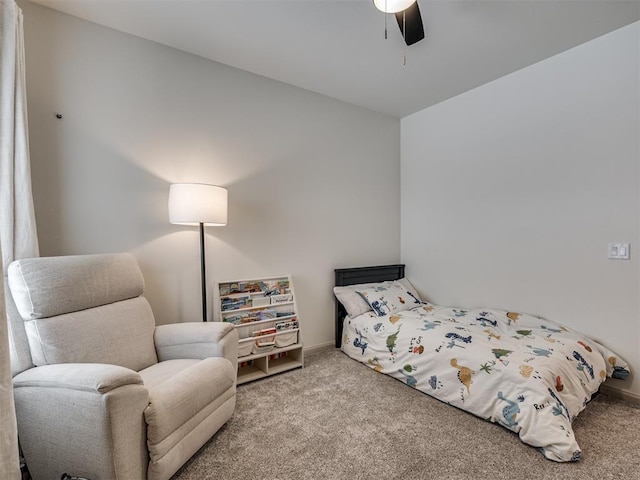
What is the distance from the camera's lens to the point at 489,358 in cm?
203

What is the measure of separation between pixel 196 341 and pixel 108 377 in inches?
28.8

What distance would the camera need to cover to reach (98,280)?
73.2 inches

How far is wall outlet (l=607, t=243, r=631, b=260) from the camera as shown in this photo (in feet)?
7.30

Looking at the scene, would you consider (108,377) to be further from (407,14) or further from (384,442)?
(407,14)

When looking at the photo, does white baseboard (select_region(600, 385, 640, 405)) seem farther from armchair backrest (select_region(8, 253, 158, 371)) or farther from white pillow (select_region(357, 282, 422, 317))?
armchair backrest (select_region(8, 253, 158, 371))

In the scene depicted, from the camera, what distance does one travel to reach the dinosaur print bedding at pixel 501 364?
173cm

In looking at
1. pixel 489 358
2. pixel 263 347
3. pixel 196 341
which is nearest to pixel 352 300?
pixel 263 347

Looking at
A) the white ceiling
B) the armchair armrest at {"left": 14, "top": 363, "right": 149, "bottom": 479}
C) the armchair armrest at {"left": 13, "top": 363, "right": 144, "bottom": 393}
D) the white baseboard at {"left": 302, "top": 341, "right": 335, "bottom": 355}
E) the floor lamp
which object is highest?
the white ceiling

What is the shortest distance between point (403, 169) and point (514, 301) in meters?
1.90

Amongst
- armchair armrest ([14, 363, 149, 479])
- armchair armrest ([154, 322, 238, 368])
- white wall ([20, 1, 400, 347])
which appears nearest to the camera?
armchair armrest ([14, 363, 149, 479])

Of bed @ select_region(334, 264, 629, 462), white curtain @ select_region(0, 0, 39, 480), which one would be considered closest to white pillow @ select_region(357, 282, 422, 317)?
bed @ select_region(334, 264, 629, 462)

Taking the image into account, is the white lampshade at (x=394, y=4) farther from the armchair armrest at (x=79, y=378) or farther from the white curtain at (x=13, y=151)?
the armchair armrest at (x=79, y=378)

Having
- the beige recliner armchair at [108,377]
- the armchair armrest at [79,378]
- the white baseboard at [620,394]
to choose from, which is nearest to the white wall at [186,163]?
the beige recliner armchair at [108,377]

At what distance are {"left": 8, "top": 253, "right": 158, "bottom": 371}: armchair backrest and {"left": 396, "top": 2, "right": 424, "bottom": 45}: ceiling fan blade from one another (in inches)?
86.0
